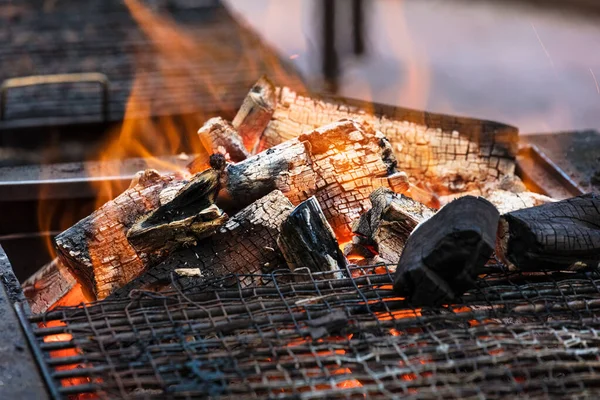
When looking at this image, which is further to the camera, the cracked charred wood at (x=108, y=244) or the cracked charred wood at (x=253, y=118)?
the cracked charred wood at (x=253, y=118)

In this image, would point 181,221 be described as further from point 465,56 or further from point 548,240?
point 465,56

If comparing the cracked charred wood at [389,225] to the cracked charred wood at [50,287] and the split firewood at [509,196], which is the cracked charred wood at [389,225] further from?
the cracked charred wood at [50,287]

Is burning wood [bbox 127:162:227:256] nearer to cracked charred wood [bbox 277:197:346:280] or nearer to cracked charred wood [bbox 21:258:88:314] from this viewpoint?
cracked charred wood [bbox 277:197:346:280]

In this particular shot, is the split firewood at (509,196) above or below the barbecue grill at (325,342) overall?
below

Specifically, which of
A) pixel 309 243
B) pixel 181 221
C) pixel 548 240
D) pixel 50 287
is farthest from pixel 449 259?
pixel 50 287

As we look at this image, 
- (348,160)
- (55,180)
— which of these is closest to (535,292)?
(348,160)

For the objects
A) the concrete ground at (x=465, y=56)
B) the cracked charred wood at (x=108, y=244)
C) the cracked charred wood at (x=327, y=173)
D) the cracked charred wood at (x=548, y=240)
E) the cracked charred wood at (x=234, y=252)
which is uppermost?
the cracked charred wood at (x=548, y=240)

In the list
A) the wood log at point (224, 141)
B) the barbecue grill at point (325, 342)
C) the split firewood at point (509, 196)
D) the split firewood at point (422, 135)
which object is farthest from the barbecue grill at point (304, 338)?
the split firewood at point (422, 135)

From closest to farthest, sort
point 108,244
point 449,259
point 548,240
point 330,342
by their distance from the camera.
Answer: point 330,342
point 449,259
point 548,240
point 108,244
